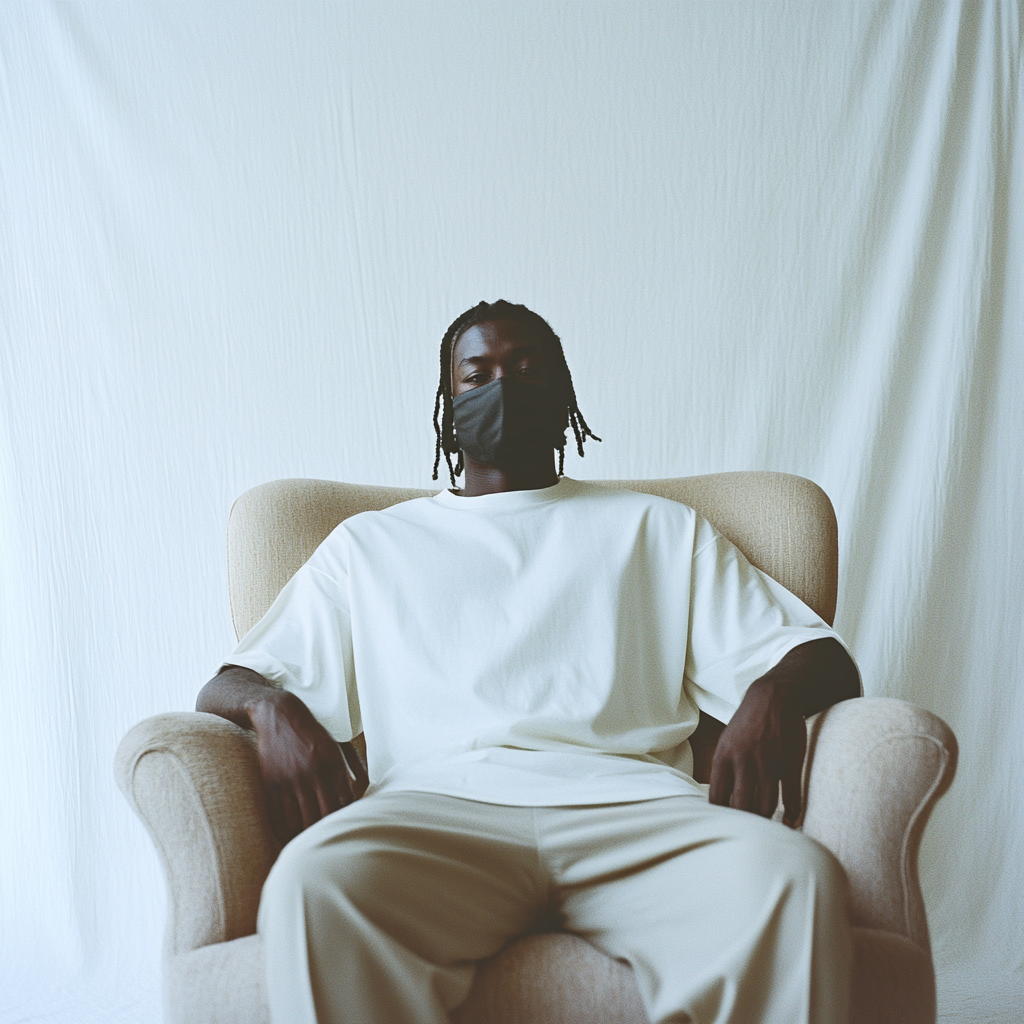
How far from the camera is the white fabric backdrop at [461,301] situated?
2.11m

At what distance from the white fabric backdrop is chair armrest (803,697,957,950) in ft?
3.44

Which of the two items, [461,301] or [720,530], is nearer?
[720,530]

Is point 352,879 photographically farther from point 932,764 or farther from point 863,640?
point 863,640

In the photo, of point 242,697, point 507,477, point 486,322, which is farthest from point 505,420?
point 242,697

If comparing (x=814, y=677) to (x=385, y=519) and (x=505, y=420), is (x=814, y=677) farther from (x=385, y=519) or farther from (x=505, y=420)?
(x=385, y=519)

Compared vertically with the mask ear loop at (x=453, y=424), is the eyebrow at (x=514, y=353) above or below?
above

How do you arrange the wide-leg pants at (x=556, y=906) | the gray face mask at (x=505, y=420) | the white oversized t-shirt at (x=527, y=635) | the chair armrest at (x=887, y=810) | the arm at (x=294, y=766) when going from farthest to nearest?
the gray face mask at (x=505, y=420) < the white oversized t-shirt at (x=527, y=635) < the arm at (x=294, y=766) < the chair armrest at (x=887, y=810) < the wide-leg pants at (x=556, y=906)

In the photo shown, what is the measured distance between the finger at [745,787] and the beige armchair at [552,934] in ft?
0.24

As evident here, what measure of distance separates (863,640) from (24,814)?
194cm

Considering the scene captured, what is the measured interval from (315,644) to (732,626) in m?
0.66

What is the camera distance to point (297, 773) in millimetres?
1189

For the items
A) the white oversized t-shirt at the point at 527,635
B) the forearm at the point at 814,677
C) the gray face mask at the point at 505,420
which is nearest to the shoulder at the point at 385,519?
the white oversized t-shirt at the point at 527,635

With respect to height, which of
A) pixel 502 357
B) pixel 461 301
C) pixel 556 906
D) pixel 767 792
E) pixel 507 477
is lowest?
pixel 556 906

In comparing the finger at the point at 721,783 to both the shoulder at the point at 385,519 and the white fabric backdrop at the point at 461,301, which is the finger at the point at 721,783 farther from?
the white fabric backdrop at the point at 461,301
